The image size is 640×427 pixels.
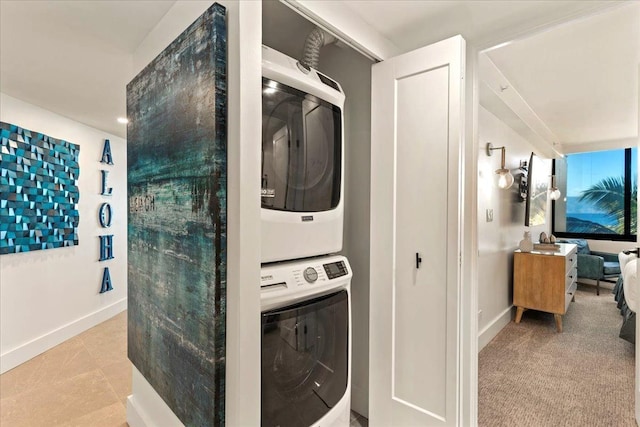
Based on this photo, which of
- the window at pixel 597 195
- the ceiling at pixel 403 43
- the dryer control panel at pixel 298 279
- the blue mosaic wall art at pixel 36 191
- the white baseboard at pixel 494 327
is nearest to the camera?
the dryer control panel at pixel 298 279

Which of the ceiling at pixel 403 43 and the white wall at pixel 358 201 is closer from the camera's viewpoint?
the ceiling at pixel 403 43

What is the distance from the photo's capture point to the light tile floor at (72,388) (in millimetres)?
2037

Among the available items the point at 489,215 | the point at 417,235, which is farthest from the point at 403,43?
the point at 489,215

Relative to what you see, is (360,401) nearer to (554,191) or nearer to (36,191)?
(36,191)

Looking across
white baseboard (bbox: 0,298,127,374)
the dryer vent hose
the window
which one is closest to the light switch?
the dryer vent hose

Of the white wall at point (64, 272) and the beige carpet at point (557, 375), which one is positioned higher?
the white wall at point (64, 272)

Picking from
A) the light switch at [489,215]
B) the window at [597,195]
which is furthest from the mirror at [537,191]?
the light switch at [489,215]

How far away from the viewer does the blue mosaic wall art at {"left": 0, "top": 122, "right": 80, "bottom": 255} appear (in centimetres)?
267

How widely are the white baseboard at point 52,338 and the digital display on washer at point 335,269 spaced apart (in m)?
3.00

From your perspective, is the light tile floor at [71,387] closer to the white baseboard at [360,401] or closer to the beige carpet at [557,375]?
the white baseboard at [360,401]

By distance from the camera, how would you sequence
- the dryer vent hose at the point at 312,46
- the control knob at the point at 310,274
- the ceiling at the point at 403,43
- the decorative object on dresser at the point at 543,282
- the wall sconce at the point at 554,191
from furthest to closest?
the wall sconce at the point at 554,191 < the decorative object on dresser at the point at 543,282 < the dryer vent hose at the point at 312,46 < the ceiling at the point at 403,43 < the control knob at the point at 310,274

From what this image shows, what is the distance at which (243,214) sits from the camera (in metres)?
1.09

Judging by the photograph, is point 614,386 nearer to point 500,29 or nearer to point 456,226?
point 456,226

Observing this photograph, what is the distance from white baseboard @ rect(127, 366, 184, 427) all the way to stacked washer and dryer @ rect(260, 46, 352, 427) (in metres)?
0.59
